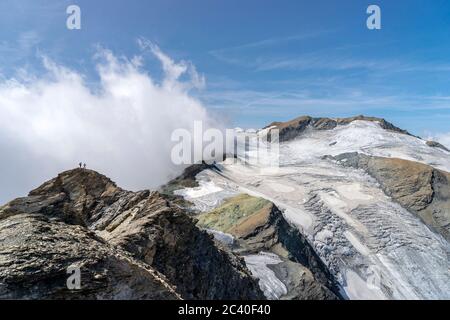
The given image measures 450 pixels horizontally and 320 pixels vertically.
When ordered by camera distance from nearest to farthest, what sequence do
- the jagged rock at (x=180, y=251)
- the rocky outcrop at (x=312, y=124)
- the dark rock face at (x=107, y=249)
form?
the dark rock face at (x=107, y=249)
the jagged rock at (x=180, y=251)
the rocky outcrop at (x=312, y=124)

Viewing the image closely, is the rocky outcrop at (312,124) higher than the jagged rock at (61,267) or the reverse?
higher

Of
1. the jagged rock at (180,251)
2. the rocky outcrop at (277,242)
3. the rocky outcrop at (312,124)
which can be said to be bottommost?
the rocky outcrop at (277,242)

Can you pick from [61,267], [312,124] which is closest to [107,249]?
[61,267]

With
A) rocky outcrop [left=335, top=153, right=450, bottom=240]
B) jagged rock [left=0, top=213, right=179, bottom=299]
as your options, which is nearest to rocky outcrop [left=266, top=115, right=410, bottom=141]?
rocky outcrop [left=335, top=153, right=450, bottom=240]

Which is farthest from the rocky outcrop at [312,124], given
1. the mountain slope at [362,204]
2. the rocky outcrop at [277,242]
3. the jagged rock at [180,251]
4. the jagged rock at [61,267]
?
the jagged rock at [61,267]

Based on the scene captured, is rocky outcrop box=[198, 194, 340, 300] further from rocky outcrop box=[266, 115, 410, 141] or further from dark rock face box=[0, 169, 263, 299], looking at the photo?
rocky outcrop box=[266, 115, 410, 141]

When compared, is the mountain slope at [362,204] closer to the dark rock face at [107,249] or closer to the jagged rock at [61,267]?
the dark rock face at [107,249]

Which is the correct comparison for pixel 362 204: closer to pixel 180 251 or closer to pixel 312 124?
pixel 180 251

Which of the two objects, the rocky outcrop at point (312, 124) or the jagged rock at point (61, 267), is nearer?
the jagged rock at point (61, 267)

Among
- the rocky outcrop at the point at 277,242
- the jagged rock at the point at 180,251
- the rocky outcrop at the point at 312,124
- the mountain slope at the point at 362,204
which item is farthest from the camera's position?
the rocky outcrop at the point at 312,124
